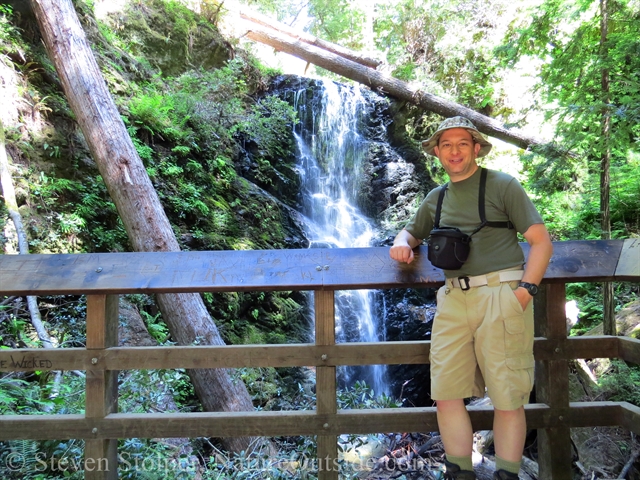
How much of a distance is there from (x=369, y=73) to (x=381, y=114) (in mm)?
1450

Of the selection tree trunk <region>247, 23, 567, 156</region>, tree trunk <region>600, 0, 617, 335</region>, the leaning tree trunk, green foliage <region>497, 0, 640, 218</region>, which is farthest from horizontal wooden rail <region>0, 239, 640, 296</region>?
tree trunk <region>247, 23, 567, 156</region>

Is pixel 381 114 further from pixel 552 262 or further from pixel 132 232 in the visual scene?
pixel 552 262

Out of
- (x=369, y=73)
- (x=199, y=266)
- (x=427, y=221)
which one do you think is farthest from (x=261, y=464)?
(x=369, y=73)

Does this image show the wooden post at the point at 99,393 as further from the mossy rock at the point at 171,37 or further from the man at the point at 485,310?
the mossy rock at the point at 171,37

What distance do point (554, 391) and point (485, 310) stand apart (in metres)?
0.70

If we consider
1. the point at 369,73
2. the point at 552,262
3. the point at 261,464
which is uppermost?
the point at 369,73

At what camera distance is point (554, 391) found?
2400 millimetres

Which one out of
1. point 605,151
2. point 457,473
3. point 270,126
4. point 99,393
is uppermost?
point 270,126

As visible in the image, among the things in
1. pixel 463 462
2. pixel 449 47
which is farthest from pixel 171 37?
pixel 463 462

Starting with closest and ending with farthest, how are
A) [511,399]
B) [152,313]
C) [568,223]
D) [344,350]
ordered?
[511,399]
[344,350]
[152,313]
[568,223]

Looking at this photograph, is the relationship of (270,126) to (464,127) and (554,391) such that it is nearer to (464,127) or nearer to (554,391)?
(464,127)

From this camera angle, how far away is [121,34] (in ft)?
33.1

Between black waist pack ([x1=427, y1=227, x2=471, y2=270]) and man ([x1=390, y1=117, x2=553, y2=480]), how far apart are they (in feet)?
0.24

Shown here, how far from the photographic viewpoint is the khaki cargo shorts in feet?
6.91
